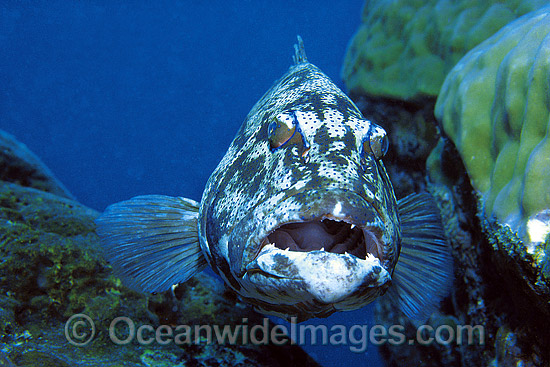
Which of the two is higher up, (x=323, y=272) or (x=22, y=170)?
(x=22, y=170)

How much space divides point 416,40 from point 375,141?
427 centimetres

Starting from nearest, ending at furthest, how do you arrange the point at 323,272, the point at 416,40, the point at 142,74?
the point at 323,272
the point at 416,40
the point at 142,74

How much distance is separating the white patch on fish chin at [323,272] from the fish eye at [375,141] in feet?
3.44

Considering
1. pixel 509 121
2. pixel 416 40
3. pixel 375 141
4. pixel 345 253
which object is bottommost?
pixel 345 253

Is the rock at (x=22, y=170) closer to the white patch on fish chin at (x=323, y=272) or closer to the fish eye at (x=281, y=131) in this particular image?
the fish eye at (x=281, y=131)

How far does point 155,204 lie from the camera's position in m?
3.13

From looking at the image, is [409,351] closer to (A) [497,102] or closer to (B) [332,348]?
(A) [497,102]

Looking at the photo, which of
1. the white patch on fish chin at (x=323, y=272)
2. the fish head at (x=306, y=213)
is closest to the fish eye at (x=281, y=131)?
the fish head at (x=306, y=213)

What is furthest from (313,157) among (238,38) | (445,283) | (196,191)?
(238,38)

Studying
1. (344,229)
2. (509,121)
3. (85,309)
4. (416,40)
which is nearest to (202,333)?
(85,309)

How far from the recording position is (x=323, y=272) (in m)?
1.72

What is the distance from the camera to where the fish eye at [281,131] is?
2.54 metres

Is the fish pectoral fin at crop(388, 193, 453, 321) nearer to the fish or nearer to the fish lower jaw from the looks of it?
the fish

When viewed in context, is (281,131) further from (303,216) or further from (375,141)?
(303,216)
